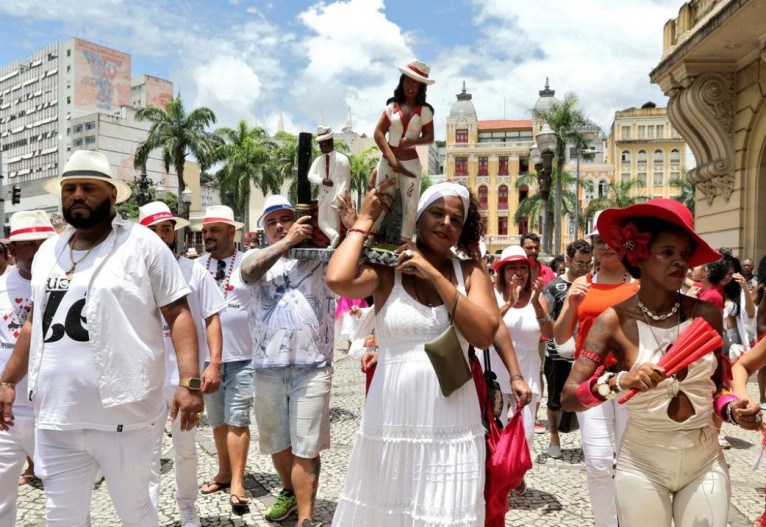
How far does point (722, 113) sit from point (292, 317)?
12758 mm

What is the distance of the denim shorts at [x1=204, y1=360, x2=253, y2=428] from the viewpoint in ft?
15.6

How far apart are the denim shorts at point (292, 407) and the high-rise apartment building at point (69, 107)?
98210mm

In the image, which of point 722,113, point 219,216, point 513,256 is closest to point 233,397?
point 219,216

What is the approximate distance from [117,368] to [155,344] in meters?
0.24

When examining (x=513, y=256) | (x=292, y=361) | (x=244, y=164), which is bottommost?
(x=292, y=361)

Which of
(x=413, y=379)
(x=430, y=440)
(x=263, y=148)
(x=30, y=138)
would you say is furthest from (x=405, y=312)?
(x=30, y=138)

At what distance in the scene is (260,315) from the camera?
4391 mm

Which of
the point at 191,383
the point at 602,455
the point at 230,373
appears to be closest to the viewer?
the point at 191,383

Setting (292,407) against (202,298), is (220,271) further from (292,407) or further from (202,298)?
(292,407)

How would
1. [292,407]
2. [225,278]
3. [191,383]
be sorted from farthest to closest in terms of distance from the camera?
[225,278], [292,407], [191,383]

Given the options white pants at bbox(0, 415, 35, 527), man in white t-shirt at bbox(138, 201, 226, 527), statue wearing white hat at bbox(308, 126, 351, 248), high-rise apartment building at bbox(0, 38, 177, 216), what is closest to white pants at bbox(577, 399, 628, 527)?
statue wearing white hat at bbox(308, 126, 351, 248)

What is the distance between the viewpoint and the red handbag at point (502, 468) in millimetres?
2734

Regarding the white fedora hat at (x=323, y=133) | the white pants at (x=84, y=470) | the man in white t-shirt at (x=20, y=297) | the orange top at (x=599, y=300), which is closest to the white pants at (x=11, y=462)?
the man in white t-shirt at (x=20, y=297)

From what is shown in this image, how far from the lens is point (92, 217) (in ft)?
10.0
